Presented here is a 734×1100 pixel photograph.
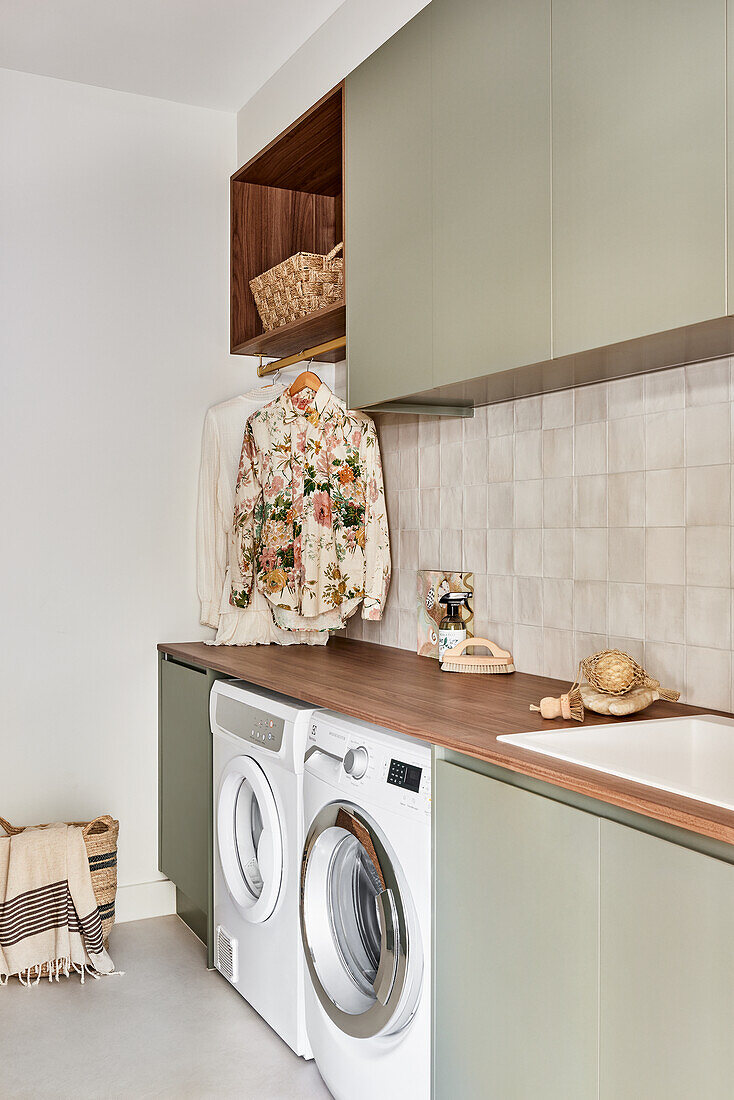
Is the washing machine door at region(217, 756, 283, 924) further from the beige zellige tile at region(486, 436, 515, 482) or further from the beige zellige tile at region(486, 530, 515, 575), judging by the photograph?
→ the beige zellige tile at region(486, 436, 515, 482)

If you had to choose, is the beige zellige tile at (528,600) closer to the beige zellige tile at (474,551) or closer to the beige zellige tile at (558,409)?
the beige zellige tile at (474,551)

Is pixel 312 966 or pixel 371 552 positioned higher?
pixel 371 552

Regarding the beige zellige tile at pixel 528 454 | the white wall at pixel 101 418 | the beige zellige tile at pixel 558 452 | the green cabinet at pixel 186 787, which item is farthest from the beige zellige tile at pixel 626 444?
the white wall at pixel 101 418

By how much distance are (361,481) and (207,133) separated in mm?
1490

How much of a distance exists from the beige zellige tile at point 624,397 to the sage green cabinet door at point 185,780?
4.75ft

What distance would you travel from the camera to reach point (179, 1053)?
2.33 meters

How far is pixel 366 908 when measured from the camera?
6.70 feet

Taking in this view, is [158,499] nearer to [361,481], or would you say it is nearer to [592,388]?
[361,481]

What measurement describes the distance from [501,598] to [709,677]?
74 centimetres

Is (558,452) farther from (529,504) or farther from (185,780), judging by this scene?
(185,780)

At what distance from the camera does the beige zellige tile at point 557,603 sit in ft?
7.46

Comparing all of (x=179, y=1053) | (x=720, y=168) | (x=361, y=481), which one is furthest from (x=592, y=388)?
(x=179, y=1053)

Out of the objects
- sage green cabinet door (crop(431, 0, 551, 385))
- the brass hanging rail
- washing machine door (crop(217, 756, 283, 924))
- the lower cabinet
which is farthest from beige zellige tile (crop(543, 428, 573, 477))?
washing machine door (crop(217, 756, 283, 924))

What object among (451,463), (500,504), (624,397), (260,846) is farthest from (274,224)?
(260,846)
